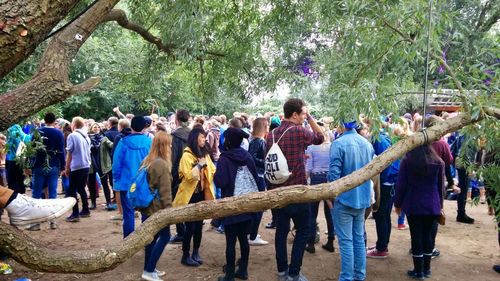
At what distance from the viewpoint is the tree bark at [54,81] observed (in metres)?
2.95

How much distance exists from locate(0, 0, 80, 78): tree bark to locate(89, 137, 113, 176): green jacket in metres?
7.14

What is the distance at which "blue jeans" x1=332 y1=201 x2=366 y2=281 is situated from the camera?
5160 mm

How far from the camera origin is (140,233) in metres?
2.45

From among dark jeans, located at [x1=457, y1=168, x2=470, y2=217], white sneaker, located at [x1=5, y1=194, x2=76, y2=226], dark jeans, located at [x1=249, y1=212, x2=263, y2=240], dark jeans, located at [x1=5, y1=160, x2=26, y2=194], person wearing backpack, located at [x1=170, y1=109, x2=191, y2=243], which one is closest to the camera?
white sneaker, located at [x1=5, y1=194, x2=76, y2=226]

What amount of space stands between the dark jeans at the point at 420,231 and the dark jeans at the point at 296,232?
140 centimetres

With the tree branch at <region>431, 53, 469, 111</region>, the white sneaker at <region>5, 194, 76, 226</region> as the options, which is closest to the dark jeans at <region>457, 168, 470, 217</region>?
the tree branch at <region>431, 53, 469, 111</region>

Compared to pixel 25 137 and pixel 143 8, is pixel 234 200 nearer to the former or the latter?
pixel 143 8

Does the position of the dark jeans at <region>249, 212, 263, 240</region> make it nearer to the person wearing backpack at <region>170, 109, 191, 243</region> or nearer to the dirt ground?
the dirt ground

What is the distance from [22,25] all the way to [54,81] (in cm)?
118

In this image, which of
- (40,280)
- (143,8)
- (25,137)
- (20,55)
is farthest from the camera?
(25,137)

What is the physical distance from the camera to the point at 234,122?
712 centimetres

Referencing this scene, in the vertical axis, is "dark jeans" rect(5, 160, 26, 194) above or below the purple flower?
below

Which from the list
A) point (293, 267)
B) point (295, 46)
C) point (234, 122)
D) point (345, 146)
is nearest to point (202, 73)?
point (234, 122)

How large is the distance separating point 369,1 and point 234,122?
132 inches
